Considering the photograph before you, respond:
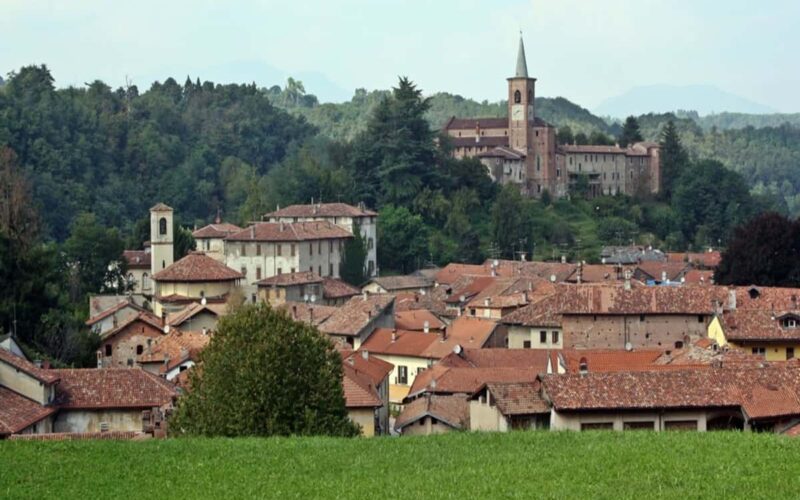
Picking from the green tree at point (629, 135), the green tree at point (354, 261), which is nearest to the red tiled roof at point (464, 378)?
the green tree at point (354, 261)

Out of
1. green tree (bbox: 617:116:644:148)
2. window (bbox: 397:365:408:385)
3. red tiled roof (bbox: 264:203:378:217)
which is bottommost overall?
window (bbox: 397:365:408:385)

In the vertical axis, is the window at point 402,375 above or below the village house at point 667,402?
below

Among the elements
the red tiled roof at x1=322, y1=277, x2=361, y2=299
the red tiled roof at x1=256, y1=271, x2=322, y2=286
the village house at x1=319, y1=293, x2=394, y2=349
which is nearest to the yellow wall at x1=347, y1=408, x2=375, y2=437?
the village house at x1=319, y1=293, x2=394, y2=349

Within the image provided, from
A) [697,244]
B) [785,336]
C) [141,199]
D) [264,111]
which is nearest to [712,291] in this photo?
[785,336]

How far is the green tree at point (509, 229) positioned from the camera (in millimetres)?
105106

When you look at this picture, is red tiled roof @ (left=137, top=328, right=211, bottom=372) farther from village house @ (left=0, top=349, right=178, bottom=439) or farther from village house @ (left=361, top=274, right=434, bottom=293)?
village house @ (left=361, top=274, right=434, bottom=293)

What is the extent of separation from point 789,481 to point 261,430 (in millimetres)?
13205

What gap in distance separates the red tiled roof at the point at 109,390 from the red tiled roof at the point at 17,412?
3.63 feet

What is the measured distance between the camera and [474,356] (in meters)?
51.3

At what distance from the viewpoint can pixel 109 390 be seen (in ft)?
122

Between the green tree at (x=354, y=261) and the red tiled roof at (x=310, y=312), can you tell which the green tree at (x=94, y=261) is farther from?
the red tiled roof at (x=310, y=312)

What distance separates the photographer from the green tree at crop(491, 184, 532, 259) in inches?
4138

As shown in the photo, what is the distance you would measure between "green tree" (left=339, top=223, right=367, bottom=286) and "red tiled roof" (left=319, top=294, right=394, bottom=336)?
21.4 m

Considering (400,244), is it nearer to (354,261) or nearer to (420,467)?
(354,261)
